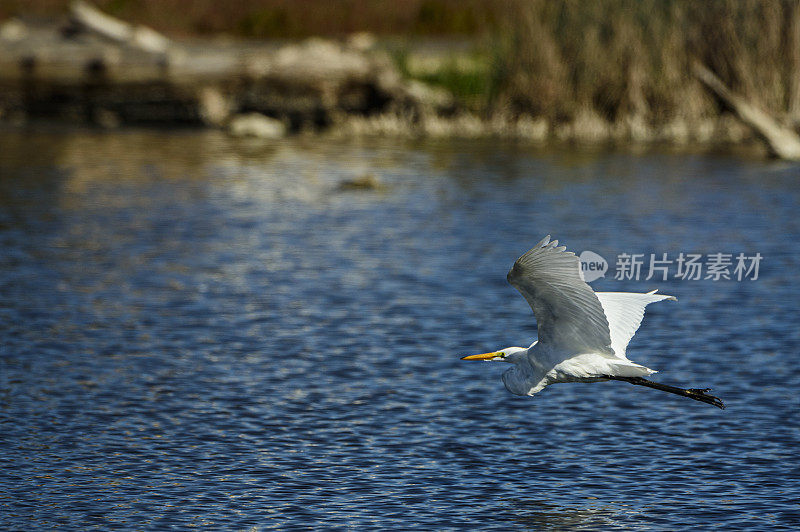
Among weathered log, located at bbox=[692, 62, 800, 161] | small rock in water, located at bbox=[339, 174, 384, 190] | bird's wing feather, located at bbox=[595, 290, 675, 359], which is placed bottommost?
small rock in water, located at bbox=[339, 174, 384, 190]

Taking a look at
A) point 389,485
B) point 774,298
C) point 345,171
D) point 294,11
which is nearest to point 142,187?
point 345,171

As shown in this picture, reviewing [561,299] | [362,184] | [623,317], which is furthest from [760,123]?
[561,299]

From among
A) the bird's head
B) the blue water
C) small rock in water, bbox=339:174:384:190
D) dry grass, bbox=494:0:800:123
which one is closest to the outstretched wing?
the bird's head

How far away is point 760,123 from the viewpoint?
2225 cm

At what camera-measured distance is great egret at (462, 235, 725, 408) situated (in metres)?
7.18

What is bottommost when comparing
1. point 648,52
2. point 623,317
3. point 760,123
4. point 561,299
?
point 623,317

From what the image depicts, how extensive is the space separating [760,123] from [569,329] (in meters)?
15.4

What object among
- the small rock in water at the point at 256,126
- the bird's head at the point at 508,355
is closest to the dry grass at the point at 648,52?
the small rock in water at the point at 256,126

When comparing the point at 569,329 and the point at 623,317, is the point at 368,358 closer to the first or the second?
the point at 623,317

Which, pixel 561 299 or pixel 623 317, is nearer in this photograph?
pixel 561 299

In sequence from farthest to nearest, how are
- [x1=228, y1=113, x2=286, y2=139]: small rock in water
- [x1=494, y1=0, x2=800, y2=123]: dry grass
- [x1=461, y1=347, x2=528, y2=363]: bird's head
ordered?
1. [x1=228, y1=113, x2=286, y2=139]: small rock in water
2. [x1=494, y1=0, x2=800, y2=123]: dry grass
3. [x1=461, y1=347, x2=528, y2=363]: bird's head

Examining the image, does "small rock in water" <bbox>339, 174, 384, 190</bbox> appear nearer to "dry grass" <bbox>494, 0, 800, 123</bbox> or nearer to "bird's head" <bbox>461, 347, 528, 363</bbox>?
"dry grass" <bbox>494, 0, 800, 123</bbox>

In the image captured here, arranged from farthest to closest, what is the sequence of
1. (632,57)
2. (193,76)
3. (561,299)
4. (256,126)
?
(256,126) < (193,76) < (632,57) < (561,299)

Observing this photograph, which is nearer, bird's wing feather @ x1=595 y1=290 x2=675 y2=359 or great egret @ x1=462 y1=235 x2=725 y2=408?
great egret @ x1=462 y1=235 x2=725 y2=408
